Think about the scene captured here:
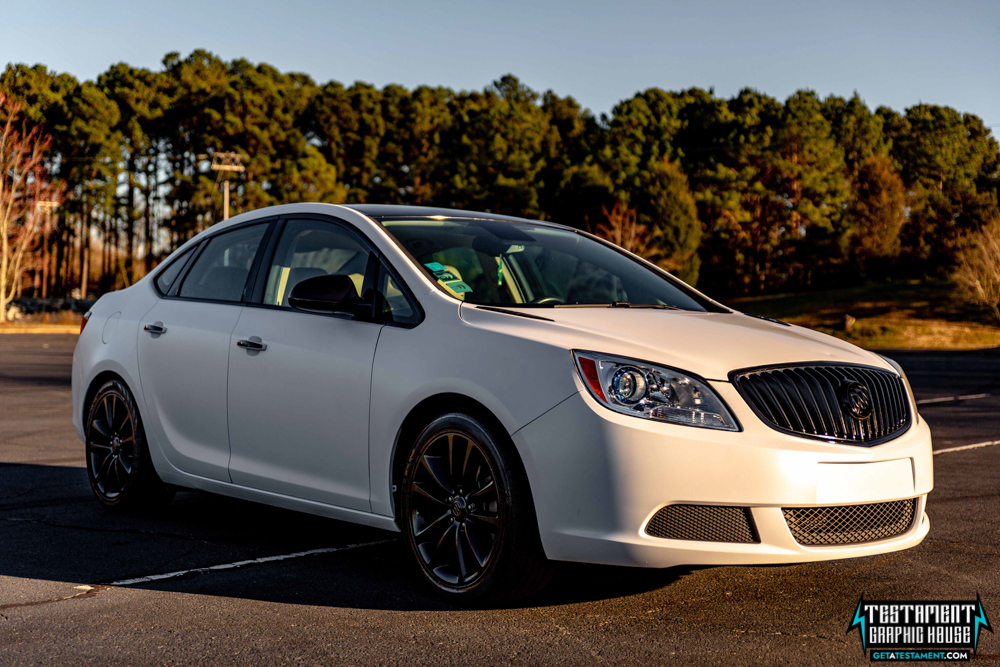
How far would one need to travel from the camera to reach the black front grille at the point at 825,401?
380 centimetres

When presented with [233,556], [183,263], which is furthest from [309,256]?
[233,556]

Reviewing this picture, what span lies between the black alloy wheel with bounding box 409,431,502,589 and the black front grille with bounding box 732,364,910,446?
1077 mm

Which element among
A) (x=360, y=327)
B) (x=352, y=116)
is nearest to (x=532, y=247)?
(x=360, y=327)

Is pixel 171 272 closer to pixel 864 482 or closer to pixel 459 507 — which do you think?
pixel 459 507

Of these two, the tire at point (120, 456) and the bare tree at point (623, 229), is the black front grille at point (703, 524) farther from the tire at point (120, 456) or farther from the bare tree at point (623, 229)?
the bare tree at point (623, 229)

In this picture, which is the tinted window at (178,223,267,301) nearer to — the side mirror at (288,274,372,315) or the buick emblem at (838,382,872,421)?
the side mirror at (288,274,372,315)

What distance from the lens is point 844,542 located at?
3.87m

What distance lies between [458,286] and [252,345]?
1143 mm

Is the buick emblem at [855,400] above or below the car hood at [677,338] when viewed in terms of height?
below

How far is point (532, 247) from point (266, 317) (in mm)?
1415

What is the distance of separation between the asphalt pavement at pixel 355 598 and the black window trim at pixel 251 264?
1298mm

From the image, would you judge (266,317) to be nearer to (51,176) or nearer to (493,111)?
(493,111)

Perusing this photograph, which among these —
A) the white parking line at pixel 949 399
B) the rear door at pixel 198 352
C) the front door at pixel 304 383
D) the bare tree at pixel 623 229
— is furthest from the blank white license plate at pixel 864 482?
the bare tree at pixel 623 229

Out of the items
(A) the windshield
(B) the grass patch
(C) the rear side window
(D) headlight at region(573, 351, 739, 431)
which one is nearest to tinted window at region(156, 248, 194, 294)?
(C) the rear side window
